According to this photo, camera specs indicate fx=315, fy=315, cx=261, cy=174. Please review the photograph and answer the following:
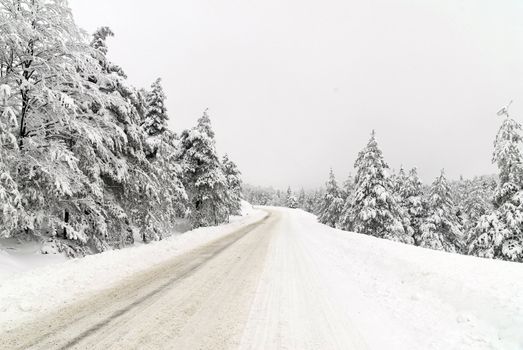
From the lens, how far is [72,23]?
967cm

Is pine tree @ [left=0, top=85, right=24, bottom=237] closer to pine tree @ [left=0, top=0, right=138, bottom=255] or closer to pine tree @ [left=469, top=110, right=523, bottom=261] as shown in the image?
pine tree @ [left=0, top=0, right=138, bottom=255]

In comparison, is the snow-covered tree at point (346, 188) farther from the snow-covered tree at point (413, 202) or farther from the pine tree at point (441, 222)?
the pine tree at point (441, 222)

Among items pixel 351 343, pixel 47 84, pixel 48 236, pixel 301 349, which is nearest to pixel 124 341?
pixel 301 349

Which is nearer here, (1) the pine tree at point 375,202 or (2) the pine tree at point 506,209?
(2) the pine tree at point 506,209

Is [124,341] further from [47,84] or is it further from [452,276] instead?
[47,84]

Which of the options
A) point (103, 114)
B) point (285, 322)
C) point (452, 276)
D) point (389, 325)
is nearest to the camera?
point (285, 322)

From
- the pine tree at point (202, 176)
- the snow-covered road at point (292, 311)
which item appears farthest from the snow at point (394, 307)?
the pine tree at point (202, 176)

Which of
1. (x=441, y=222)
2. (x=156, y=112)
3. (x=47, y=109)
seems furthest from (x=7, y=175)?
(x=441, y=222)

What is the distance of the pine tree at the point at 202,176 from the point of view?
25.7 meters

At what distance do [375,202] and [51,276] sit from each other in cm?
2547

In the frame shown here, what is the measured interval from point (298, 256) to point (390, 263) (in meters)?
3.44

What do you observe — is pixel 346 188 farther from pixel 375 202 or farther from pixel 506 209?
pixel 506 209

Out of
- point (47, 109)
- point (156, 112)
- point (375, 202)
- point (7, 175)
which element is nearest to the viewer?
point (7, 175)

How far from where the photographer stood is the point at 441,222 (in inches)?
1201
